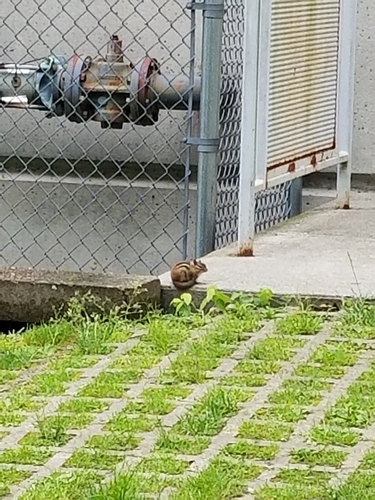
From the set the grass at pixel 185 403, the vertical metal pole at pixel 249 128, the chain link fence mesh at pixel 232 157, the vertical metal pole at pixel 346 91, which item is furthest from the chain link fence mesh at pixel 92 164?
the grass at pixel 185 403

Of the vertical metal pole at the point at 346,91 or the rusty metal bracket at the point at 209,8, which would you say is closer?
the rusty metal bracket at the point at 209,8

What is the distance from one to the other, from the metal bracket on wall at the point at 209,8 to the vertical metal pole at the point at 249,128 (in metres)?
0.34

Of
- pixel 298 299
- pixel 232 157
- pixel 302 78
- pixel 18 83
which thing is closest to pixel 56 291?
pixel 298 299

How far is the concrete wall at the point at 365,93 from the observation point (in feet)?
20.3

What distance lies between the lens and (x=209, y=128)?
5137 mm

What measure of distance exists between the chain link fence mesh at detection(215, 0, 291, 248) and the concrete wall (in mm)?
473

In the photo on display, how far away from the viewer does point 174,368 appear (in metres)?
3.71

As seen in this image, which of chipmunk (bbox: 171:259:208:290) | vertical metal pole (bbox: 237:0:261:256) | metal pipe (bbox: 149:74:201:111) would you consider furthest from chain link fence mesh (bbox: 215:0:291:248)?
chipmunk (bbox: 171:259:208:290)

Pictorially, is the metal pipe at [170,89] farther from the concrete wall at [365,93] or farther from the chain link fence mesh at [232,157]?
the concrete wall at [365,93]

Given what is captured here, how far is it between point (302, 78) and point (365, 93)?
111 cm

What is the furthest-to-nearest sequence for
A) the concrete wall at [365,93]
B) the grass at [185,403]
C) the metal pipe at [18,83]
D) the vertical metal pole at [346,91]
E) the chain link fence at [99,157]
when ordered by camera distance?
the concrete wall at [365,93], the chain link fence at [99,157], the metal pipe at [18,83], the vertical metal pole at [346,91], the grass at [185,403]

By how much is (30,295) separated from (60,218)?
2060 mm

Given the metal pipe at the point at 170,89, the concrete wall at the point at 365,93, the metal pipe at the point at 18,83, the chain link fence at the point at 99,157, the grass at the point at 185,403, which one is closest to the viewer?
the grass at the point at 185,403

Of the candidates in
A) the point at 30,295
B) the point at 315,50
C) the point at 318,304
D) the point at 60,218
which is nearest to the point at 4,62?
the point at 60,218
